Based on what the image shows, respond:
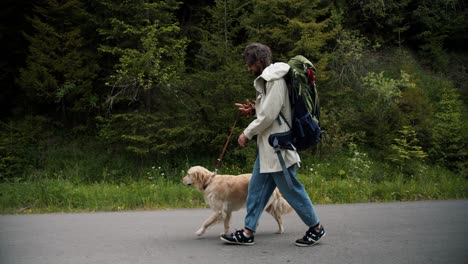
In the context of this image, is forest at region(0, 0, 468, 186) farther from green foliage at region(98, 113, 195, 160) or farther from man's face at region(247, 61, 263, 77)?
man's face at region(247, 61, 263, 77)

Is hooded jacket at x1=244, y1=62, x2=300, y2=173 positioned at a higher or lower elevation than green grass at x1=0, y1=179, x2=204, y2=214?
higher

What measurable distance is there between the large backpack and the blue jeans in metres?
0.33

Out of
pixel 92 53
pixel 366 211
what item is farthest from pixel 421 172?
pixel 92 53

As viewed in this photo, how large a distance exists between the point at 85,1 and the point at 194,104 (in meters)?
5.50

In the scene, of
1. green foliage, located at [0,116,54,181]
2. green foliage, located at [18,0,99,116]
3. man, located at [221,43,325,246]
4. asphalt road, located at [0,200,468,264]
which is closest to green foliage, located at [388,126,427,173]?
asphalt road, located at [0,200,468,264]

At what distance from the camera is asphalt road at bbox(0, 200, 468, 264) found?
513cm

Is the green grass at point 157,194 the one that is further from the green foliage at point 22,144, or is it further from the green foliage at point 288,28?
the green foliage at point 22,144

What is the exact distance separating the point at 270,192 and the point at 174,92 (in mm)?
9230

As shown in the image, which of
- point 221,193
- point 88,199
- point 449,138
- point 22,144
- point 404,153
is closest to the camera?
point 221,193

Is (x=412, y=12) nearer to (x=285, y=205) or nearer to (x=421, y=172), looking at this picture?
(x=421, y=172)

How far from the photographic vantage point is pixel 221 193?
20.8ft

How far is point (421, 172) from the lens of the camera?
520 inches

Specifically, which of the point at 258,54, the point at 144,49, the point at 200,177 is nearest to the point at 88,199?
the point at 200,177

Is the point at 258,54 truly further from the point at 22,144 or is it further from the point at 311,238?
the point at 22,144
